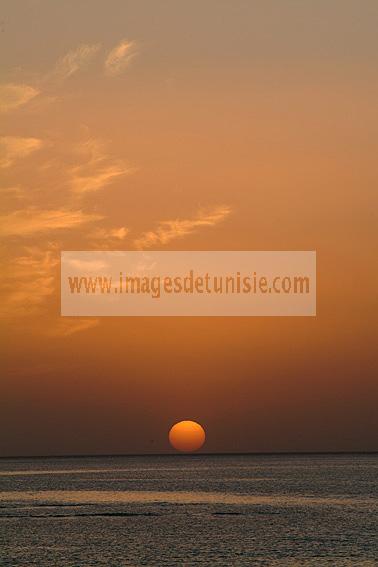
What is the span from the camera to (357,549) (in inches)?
1743

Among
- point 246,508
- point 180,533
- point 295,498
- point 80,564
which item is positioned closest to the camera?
point 80,564

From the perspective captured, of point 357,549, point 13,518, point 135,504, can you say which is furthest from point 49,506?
point 357,549

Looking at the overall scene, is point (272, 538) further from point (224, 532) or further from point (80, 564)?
point (80, 564)

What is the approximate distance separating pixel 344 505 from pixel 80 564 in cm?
4482

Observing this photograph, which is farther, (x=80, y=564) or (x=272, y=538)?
(x=272, y=538)

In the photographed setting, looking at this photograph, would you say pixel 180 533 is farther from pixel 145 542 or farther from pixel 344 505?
pixel 344 505

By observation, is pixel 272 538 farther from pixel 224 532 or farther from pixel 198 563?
pixel 198 563

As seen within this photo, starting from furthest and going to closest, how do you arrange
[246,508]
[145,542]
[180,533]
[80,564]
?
[246,508], [180,533], [145,542], [80,564]

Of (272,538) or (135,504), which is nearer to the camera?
(272,538)

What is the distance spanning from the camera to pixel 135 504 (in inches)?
3349

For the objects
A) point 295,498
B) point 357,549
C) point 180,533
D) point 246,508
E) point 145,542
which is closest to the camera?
point 357,549

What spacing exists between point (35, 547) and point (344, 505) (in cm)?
4049

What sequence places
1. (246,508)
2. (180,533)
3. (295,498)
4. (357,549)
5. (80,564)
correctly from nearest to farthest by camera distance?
(80,564) < (357,549) < (180,533) < (246,508) < (295,498)

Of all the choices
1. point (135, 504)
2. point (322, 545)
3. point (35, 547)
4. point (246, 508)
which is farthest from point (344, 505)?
point (35, 547)
